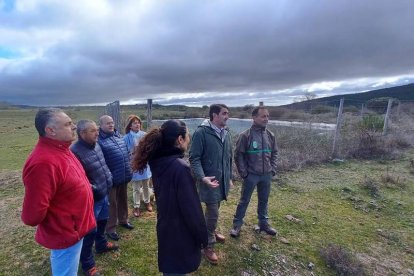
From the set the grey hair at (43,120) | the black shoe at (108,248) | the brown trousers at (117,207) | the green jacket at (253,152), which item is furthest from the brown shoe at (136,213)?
the grey hair at (43,120)

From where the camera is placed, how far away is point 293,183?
683 centimetres

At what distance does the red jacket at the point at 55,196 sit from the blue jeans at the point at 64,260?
0.10m

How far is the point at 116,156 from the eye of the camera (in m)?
3.72

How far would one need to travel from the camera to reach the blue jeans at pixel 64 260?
7.34 ft

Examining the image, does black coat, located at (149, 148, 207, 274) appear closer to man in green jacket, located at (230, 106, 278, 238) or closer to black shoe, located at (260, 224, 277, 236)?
man in green jacket, located at (230, 106, 278, 238)

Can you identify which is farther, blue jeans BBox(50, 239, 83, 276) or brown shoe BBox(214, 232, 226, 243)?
brown shoe BBox(214, 232, 226, 243)

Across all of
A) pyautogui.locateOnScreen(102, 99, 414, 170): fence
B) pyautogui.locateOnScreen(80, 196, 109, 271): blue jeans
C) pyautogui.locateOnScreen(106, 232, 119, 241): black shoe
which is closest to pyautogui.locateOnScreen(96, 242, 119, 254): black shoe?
pyautogui.locateOnScreen(80, 196, 109, 271): blue jeans

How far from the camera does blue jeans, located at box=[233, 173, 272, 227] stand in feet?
13.0

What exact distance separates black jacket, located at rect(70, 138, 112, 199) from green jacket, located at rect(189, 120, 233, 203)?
38.7 inches

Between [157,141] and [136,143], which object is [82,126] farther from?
[136,143]

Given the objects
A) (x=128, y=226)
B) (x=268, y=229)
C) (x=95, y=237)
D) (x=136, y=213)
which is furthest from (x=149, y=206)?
(x=268, y=229)

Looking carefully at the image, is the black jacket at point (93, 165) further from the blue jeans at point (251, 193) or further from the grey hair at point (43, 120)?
the blue jeans at point (251, 193)

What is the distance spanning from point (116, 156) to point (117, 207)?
1014mm

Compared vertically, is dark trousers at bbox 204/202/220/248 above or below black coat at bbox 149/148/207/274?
below
